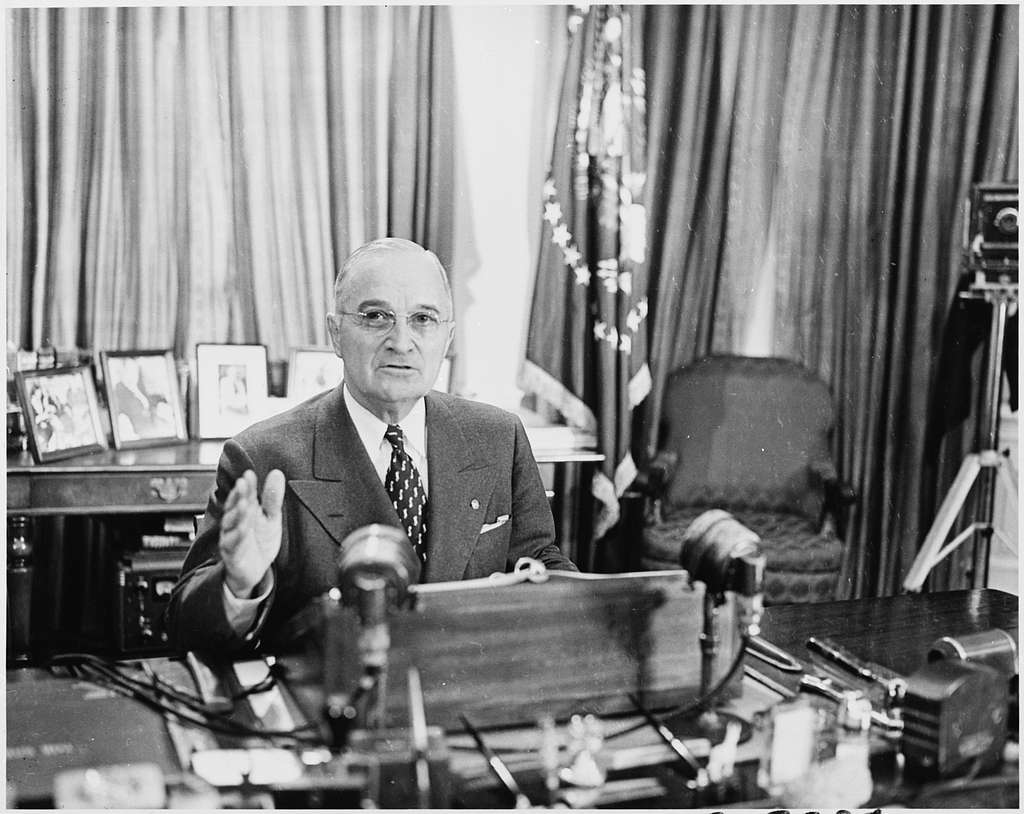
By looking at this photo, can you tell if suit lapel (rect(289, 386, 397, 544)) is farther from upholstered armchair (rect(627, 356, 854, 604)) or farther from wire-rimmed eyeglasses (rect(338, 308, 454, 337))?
upholstered armchair (rect(627, 356, 854, 604))

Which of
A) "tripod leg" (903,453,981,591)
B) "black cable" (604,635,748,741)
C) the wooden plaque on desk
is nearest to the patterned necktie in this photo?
the wooden plaque on desk

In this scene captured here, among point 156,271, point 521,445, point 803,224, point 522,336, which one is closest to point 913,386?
point 803,224

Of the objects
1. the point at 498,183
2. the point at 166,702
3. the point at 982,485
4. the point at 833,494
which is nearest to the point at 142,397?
the point at 498,183

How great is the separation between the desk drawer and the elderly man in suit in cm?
79

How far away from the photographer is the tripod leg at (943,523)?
8.50 feet

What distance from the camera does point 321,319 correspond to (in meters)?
2.59

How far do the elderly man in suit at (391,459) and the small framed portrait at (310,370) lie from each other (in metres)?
0.75

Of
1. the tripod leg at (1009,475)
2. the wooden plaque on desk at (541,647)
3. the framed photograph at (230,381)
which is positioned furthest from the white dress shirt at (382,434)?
the tripod leg at (1009,475)

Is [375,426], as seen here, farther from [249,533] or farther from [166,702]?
[166,702]

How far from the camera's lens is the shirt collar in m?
1.74

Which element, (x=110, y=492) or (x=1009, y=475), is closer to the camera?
(x=110, y=492)

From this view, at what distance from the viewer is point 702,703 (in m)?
1.30

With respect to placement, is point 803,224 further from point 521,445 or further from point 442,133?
point 521,445

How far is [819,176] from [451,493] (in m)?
1.35
